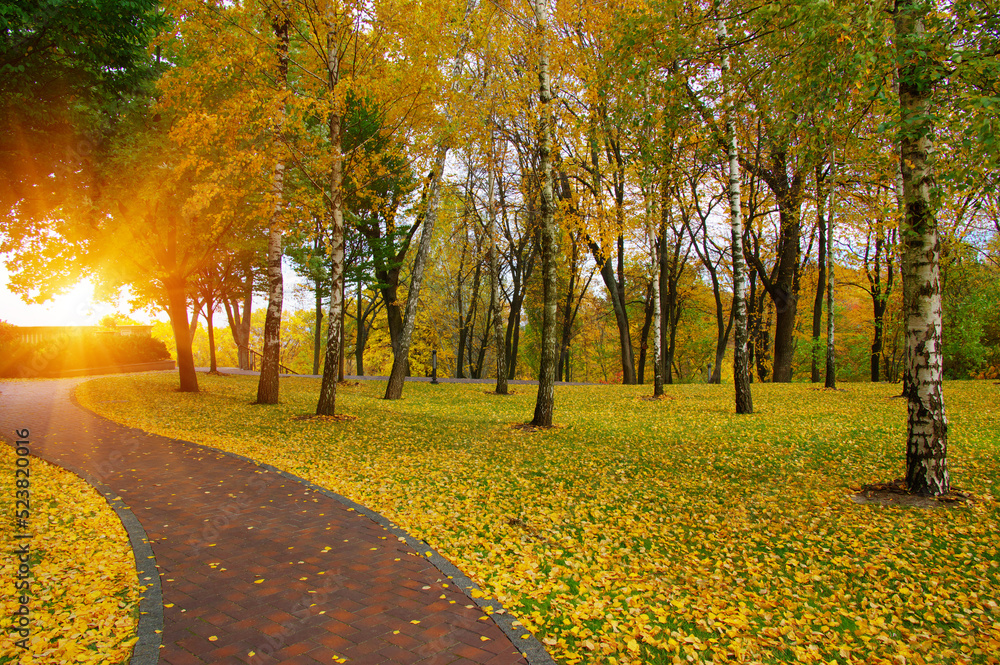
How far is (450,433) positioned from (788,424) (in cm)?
683

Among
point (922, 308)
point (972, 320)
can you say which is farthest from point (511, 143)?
point (972, 320)

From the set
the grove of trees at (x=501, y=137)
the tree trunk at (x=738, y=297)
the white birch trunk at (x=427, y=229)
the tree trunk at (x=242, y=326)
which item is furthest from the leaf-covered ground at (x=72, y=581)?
the tree trunk at (x=242, y=326)

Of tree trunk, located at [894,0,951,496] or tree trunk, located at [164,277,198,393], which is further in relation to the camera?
tree trunk, located at [164,277,198,393]

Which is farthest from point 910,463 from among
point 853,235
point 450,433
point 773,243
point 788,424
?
point 773,243

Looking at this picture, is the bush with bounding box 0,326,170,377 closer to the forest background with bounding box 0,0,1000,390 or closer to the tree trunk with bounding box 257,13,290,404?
the forest background with bounding box 0,0,1000,390

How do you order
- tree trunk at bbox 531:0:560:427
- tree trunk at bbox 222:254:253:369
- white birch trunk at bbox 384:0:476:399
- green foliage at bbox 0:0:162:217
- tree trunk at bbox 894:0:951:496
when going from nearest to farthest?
tree trunk at bbox 894:0:951:496
green foliage at bbox 0:0:162:217
tree trunk at bbox 531:0:560:427
white birch trunk at bbox 384:0:476:399
tree trunk at bbox 222:254:253:369

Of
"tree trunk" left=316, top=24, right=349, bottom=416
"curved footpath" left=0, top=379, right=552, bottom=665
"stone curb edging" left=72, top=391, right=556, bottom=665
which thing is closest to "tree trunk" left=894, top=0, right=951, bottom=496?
"stone curb edging" left=72, top=391, right=556, bottom=665

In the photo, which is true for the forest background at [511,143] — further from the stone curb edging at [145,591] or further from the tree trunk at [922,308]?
the stone curb edging at [145,591]

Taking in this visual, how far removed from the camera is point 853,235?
2347 centimetres

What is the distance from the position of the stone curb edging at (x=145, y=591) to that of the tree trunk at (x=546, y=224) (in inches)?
272

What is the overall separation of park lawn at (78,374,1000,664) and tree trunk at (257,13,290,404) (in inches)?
73.2

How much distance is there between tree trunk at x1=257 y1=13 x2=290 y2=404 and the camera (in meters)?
12.5

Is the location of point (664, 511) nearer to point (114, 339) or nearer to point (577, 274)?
point (577, 274)

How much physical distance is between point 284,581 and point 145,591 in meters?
0.99
